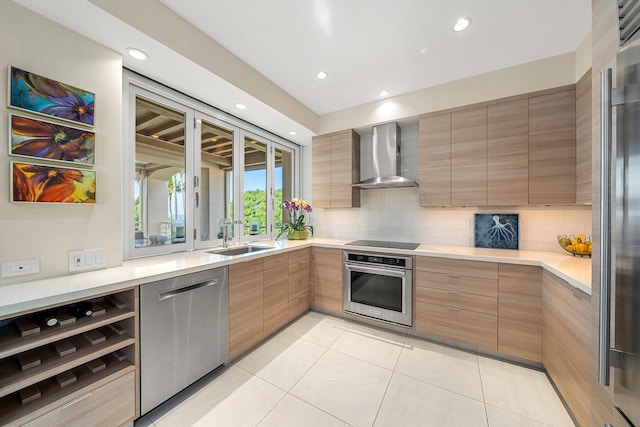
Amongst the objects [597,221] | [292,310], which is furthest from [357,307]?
[597,221]

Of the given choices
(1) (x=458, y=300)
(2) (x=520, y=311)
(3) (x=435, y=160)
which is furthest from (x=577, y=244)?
(3) (x=435, y=160)

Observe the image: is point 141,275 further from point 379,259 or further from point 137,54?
point 379,259

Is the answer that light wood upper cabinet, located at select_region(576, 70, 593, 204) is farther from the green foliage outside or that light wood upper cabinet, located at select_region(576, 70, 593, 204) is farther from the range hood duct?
the green foliage outside

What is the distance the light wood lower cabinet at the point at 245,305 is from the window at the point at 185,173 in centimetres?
71

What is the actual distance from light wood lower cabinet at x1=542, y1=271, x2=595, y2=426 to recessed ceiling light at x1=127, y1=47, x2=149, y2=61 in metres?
3.15

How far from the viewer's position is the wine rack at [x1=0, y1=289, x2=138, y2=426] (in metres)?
1.01

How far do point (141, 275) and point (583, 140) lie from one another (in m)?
3.34

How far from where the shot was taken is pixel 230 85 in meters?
2.02

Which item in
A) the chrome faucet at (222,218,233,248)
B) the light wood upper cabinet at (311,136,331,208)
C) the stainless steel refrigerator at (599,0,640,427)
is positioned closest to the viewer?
the stainless steel refrigerator at (599,0,640,427)

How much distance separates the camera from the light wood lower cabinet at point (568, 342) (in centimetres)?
125

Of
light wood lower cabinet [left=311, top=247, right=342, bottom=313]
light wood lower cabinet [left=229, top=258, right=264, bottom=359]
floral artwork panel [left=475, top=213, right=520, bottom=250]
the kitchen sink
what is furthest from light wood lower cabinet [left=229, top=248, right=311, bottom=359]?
floral artwork panel [left=475, top=213, right=520, bottom=250]

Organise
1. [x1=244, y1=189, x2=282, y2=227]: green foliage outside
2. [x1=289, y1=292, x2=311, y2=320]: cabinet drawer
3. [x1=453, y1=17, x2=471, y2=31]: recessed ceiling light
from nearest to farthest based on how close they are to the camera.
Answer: [x1=453, y1=17, x2=471, y2=31]: recessed ceiling light < [x1=289, y1=292, x2=311, y2=320]: cabinet drawer < [x1=244, y1=189, x2=282, y2=227]: green foliage outside

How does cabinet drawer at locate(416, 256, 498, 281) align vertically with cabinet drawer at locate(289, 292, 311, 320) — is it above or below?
above

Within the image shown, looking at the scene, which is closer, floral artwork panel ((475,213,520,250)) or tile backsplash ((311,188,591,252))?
tile backsplash ((311,188,591,252))
